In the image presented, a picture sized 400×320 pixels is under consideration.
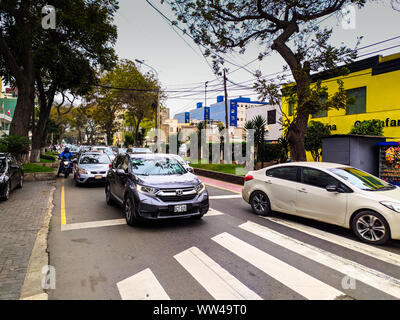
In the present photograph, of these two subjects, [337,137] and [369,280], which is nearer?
[369,280]

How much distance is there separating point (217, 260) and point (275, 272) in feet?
3.03

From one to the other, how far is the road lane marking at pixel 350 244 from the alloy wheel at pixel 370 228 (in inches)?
7.3

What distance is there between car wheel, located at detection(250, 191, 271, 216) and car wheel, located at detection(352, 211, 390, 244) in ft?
7.35

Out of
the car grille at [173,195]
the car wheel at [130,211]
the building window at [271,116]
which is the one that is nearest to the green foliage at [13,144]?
the car wheel at [130,211]

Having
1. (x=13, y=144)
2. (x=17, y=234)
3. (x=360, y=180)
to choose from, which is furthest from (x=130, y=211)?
(x=13, y=144)

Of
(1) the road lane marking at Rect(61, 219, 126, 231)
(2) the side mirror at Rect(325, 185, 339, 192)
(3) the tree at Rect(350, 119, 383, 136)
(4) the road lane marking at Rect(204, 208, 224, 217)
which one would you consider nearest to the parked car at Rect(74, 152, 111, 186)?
(1) the road lane marking at Rect(61, 219, 126, 231)

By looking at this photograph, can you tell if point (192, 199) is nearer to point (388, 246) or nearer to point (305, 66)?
point (388, 246)

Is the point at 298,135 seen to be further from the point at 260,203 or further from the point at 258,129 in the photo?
the point at 260,203

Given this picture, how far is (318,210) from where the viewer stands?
6.15 m

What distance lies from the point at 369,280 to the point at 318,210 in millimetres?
2348

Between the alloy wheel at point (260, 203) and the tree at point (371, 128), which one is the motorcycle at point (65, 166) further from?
the tree at point (371, 128)

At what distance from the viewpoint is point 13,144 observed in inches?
585

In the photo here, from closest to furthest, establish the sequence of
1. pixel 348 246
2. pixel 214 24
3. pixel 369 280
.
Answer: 1. pixel 369 280
2. pixel 348 246
3. pixel 214 24

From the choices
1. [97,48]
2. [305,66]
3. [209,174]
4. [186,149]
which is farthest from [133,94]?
[305,66]
